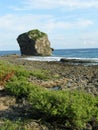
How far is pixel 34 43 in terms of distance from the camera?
103375mm

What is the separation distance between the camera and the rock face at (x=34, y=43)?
103 metres

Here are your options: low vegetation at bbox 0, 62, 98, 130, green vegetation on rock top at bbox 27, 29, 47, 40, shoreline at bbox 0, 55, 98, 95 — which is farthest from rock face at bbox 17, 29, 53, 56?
low vegetation at bbox 0, 62, 98, 130

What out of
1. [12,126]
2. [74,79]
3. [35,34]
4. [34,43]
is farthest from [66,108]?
[35,34]

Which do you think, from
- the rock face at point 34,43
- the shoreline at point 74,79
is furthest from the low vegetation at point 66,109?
the rock face at point 34,43

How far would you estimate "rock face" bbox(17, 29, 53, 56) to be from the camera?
103062mm

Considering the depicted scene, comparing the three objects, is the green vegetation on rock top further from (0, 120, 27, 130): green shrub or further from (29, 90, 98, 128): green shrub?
(0, 120, 27, 130): green shrub

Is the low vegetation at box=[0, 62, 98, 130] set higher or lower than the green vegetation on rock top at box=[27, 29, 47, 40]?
lower

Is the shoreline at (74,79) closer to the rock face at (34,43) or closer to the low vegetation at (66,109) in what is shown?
the low vegetation at (66,109)

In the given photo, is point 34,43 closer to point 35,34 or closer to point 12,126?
point 35,34

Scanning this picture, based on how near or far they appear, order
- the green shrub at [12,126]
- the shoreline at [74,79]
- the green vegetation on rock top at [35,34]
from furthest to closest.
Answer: the green vegetation on rock top at [35,34], the shoreline at [74,79], the green shrub at [12,126]

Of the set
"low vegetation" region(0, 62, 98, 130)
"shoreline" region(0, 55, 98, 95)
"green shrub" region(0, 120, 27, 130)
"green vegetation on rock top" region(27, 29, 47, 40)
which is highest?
"green vegetation on rock top" region(27, 29, 47, 40)

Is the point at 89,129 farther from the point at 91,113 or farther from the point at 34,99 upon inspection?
the point at 34,99

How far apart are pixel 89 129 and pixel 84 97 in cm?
162

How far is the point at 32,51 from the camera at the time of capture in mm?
103562
